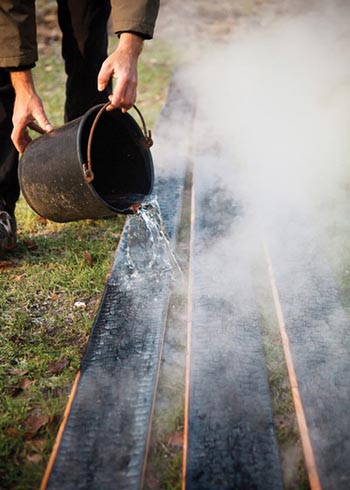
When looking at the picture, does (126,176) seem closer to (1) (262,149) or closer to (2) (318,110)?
(1) (262,149)

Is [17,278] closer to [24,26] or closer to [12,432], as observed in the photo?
[12,432]

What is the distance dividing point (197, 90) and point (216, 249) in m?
2.82

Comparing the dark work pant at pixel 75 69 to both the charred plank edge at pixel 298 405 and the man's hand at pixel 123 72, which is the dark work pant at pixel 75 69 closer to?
the man's hand at pixel 123 72

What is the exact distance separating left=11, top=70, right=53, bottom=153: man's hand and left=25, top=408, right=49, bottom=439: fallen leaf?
1141mm

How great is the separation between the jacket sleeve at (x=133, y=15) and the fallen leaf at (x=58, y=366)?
130 cm

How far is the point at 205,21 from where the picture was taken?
27.8 ft

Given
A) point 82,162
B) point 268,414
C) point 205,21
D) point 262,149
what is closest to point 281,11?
point 205,21

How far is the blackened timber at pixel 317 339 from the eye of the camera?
4.53 ft

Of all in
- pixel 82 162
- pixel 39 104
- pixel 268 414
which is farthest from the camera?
Answer: pixel 39 104

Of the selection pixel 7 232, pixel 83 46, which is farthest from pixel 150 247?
pixel 83 46

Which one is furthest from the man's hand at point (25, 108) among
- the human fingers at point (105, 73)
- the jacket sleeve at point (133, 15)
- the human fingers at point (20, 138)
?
the jacket sleeve at point (133, 15)

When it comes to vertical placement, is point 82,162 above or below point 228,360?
above

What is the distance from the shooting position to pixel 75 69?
8.98ft

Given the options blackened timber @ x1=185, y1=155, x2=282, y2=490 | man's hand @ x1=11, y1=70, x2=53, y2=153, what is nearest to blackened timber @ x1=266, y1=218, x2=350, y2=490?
blackened timber @ x1=185, y1=155, x2=282, y2=490
